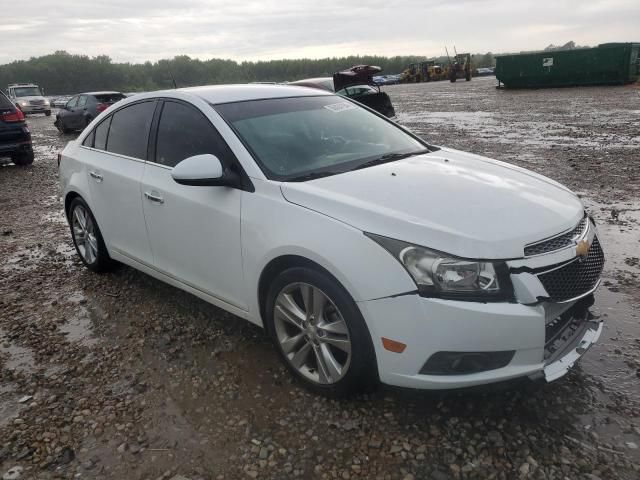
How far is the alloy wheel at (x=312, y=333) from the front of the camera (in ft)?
8.92

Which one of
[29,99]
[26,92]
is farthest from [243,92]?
[26,92]

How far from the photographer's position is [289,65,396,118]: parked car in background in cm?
1268

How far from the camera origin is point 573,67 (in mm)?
26438

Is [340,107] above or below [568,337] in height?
above

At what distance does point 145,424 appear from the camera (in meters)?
2.81

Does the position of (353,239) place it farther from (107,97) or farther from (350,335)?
(107,97)

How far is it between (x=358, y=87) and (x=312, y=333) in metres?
11.8

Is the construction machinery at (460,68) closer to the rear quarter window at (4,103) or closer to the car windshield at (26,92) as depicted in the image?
the car windshield at (26,92)

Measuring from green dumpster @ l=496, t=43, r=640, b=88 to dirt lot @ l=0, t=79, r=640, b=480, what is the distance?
24366mm

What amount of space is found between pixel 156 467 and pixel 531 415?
184cm

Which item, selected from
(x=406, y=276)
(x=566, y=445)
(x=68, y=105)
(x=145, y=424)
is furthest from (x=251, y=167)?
(x=68, y=105)

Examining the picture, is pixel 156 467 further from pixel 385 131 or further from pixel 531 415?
pixel 385 131

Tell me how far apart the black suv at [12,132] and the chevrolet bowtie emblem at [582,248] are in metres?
12.1

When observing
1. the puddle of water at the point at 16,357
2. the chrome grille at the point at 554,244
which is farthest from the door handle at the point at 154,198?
the chrome grille at the point at 554,244
